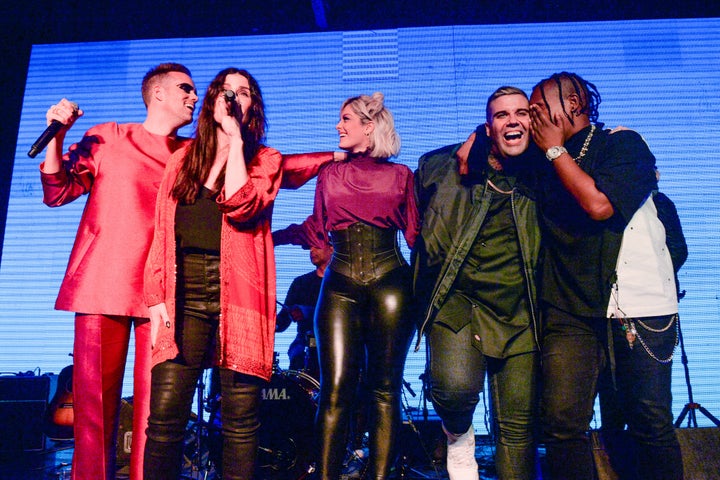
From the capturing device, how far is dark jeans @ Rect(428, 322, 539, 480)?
210 centimetres

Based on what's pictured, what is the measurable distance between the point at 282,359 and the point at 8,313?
2369mm

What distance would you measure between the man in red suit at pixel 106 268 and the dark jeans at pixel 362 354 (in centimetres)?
78

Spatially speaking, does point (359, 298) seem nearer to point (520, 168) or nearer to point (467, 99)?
point (520, 168)

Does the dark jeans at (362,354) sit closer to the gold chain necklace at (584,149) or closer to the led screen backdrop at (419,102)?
the gold chain necklace at (584,149)

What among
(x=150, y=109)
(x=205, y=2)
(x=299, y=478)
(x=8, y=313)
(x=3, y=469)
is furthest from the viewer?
(x=205, y=2)

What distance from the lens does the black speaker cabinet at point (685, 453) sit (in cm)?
260

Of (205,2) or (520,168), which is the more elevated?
(205,2)

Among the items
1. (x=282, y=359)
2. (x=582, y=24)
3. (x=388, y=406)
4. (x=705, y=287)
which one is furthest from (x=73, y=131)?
(x=705, y=287)

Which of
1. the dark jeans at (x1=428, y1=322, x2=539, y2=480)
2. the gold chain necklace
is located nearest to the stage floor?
the dark jeans at (x1=428, y1=322, x2=539, y2=480)

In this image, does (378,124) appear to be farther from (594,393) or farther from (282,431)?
(282,431)

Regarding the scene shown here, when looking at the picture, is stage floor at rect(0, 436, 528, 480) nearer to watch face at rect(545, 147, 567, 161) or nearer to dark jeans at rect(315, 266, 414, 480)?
dark jeans at rect(315, 266, 414, 480)

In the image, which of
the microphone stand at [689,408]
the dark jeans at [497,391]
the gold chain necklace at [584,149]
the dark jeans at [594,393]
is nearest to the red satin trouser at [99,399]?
the dark jeans at [497,391]

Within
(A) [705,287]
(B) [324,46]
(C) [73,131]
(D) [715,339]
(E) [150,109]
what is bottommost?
(D) [715,339]

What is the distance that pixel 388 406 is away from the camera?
2338 mm
